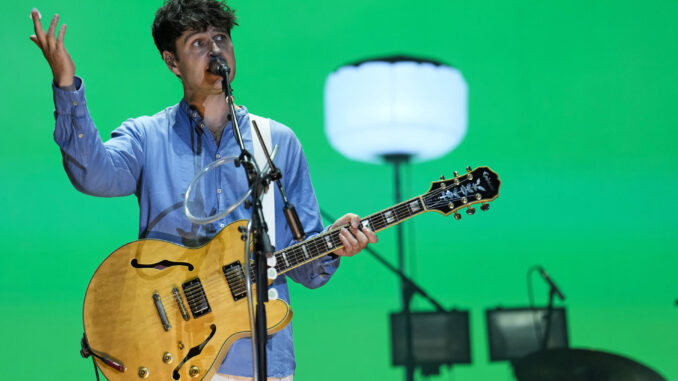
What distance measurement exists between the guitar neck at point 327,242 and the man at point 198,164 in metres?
0.04

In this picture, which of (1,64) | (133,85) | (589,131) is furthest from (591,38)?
(1,64)

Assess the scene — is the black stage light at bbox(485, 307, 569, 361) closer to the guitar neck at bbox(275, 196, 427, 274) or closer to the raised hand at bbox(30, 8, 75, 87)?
the guitar neck at bbox(275, 196, 427, 274)

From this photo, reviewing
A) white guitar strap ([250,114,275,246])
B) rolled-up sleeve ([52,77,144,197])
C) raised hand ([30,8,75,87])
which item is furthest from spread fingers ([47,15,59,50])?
white guitar strap ([250,114,275,246])

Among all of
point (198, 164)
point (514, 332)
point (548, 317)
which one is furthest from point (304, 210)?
point (548, 317)

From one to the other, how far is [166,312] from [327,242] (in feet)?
1.80

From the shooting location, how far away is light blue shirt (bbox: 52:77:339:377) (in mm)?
2020

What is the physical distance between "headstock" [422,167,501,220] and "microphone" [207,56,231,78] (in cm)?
77

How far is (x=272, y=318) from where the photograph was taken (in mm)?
1991

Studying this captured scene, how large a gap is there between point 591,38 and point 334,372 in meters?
2.56

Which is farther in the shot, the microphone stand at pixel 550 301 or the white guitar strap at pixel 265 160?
the microphone stand at pixel 550 301

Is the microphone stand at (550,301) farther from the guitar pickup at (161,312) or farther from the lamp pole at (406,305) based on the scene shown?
the guitar pickup at (161,312)

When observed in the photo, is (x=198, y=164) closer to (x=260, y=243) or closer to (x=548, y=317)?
(x=260, y=243)

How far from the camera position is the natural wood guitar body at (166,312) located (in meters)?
1.94

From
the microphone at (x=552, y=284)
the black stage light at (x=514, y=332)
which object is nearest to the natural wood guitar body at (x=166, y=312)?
the black stage light at (x=514, y=332)
